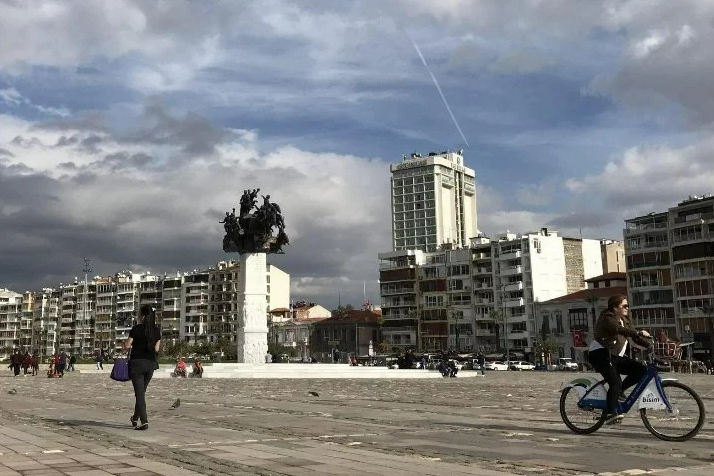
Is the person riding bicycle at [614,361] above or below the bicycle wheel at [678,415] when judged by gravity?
above

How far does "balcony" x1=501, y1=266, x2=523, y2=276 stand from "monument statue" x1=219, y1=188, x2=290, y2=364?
61.0 m

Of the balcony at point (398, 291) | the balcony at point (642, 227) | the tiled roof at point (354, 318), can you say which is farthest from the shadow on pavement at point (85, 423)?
the tiled roof at point (354, 318)

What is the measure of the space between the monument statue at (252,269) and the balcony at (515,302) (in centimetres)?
6006

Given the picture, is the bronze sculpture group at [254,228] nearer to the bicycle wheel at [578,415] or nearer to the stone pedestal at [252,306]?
the stone pedestal at [252,306]

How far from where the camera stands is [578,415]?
10.4m

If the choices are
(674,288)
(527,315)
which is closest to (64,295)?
(527,315)

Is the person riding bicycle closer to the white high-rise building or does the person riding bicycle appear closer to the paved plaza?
the paved plaza

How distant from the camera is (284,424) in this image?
12.0 meters

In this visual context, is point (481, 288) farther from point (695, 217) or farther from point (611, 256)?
point (695, 217)

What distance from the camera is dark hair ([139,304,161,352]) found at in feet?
36.8

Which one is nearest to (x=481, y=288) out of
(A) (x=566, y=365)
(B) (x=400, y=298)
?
(B) (x=400, y=298)

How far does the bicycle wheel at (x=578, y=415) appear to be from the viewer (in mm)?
10109

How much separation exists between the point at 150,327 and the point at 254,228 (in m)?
40.1

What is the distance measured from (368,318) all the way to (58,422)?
382 ft
